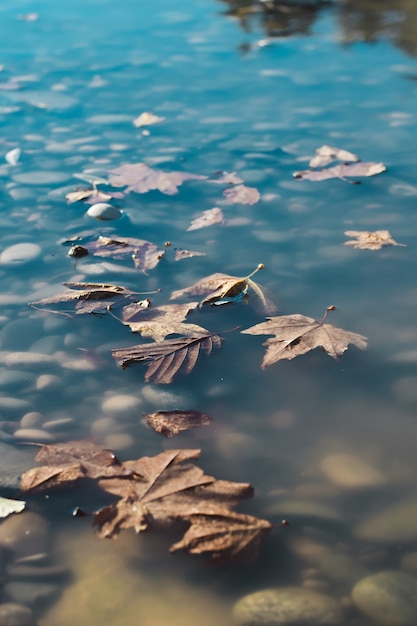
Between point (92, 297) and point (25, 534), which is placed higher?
point (92, 297)

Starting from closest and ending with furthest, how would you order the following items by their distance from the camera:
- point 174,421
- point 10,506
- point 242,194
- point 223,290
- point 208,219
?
point 10,506, point 174,421, point 223,290, point 208,219, point 242,194

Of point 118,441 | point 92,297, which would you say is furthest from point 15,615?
point 92,297

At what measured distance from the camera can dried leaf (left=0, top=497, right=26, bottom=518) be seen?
1.46 metres

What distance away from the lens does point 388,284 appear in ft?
7.09

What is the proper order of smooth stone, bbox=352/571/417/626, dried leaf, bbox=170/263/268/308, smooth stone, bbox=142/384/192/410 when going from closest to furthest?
smooth stone, bbox=352/571/417/626 < smooth stone, bbox=142/384/192/410 < dried leaf, bbox=170/263/268/308

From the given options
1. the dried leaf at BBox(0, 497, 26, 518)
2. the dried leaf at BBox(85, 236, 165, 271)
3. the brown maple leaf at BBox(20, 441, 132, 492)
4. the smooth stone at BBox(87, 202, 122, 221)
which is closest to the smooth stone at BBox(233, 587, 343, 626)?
the brown maple leaf at BBox(20, 441, 132, 492)

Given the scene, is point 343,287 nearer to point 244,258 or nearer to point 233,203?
point 244,258

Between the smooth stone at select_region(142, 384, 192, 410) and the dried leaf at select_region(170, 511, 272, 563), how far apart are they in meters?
0.38

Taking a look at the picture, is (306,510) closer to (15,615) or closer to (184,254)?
(15,615)

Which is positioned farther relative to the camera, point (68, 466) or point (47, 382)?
point (47, 382)

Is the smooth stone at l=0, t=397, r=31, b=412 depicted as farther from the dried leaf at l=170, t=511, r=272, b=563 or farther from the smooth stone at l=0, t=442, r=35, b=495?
the dried leaf at l=170, t=511, r=272, b=563

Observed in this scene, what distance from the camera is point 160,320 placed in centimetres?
200

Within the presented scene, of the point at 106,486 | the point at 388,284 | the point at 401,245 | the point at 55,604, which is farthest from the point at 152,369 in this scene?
the point at 401,245

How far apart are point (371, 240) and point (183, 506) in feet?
4.35
